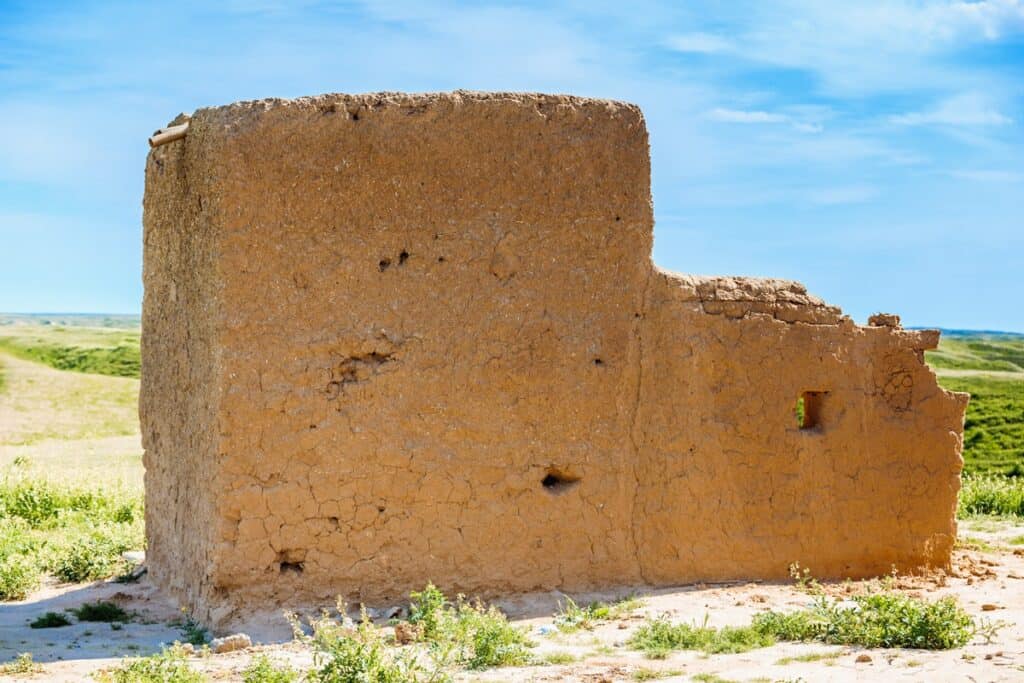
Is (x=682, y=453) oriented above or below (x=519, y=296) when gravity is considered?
below

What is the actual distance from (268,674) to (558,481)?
242 cm

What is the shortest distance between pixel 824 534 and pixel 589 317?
A: 214cm

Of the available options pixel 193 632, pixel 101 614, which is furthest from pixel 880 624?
pixel 101 614

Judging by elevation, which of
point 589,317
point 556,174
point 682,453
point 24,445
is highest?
point 556,174

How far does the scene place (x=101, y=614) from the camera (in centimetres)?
720

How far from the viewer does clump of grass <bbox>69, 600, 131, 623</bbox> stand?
7.14m

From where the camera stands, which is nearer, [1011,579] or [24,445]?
[1011,579]

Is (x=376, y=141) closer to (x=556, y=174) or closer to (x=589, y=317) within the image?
(x=556, y=174)

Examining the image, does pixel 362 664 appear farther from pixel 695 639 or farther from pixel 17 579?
pixel 17 579

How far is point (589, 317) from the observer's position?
701 cm

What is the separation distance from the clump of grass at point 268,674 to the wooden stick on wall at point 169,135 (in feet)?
10.8

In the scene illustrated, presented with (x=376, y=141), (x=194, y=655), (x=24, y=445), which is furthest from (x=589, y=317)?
(x=24, y=445)

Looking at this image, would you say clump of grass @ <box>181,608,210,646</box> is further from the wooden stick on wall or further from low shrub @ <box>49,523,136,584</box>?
the wooden stick on wall

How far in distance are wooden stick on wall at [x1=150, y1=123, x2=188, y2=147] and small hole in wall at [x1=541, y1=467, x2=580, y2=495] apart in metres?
2.97
